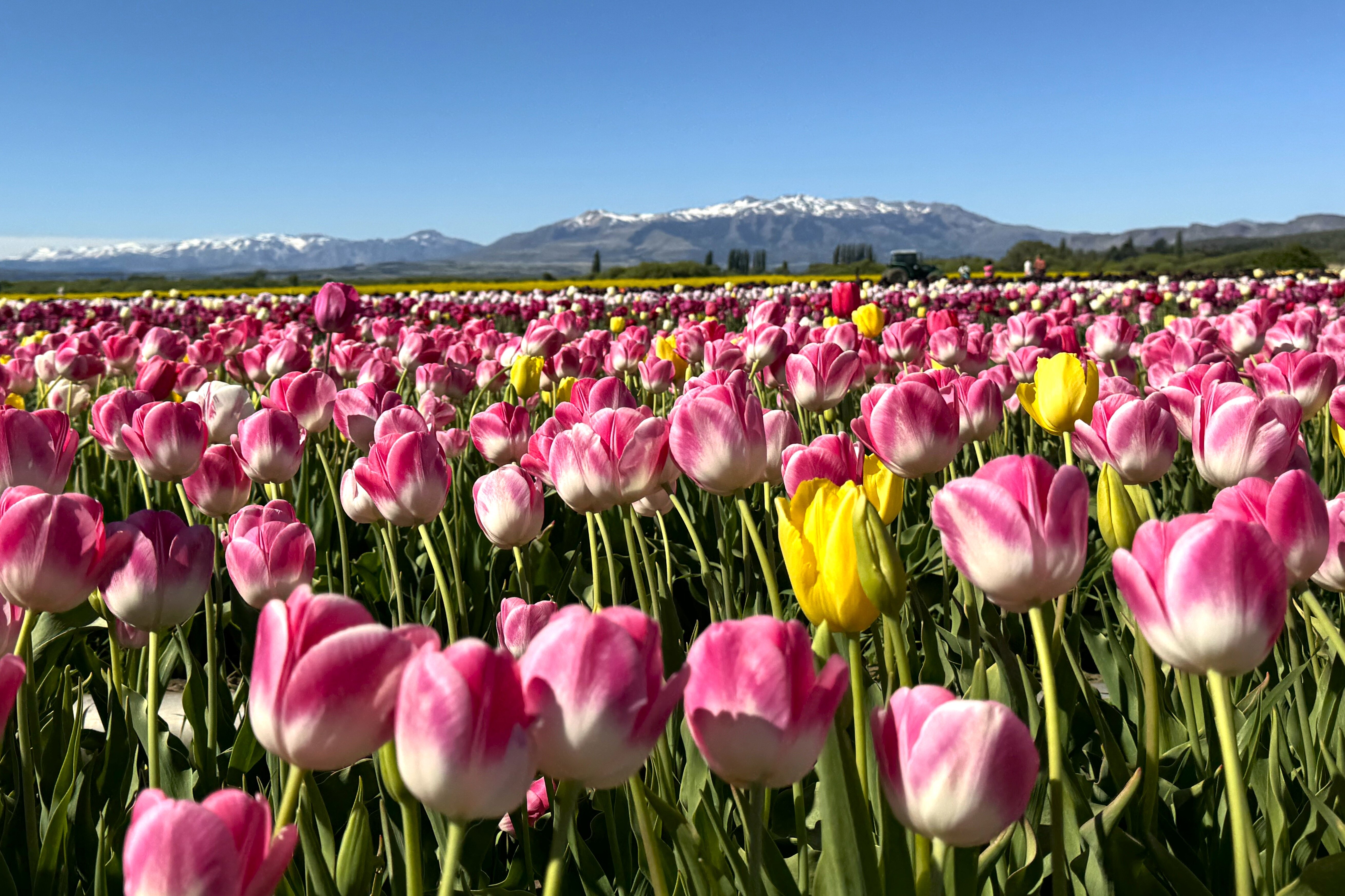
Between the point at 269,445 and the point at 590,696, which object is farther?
the point at 269,445

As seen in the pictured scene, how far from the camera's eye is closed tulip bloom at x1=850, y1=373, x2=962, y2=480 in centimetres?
156

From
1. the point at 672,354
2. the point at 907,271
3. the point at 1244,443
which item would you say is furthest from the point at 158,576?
the point at 907,271

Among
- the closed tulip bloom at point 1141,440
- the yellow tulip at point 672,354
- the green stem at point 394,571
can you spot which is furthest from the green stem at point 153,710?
the yellow tulip at point 672,354

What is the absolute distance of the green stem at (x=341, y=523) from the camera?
245cm

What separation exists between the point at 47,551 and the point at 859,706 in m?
0.88

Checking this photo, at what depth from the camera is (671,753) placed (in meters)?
1.60

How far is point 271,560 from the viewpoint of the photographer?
1.43 metres

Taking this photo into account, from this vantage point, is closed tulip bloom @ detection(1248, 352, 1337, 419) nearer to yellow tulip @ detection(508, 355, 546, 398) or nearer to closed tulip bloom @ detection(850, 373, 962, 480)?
closed tulip bloom @ detection(850, 373, 962, 480)

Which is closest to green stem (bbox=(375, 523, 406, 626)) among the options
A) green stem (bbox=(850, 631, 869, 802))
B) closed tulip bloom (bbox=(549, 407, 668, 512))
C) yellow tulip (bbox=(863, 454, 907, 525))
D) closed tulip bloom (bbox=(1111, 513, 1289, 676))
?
closed tulip bloom (bbox=(549, 407, 668, 512))

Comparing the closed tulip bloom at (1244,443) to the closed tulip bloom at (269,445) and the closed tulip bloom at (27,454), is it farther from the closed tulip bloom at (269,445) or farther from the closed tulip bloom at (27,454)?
the closed tulip bloom at (27,454)

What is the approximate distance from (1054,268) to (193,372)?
4995 centimetres

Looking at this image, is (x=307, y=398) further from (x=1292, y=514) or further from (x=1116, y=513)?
(x=1292, y=514)

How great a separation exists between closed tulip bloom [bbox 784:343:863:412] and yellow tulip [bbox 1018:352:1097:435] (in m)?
0.56

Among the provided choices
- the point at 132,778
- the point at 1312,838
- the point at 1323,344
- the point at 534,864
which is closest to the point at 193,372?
the point at 132,778
